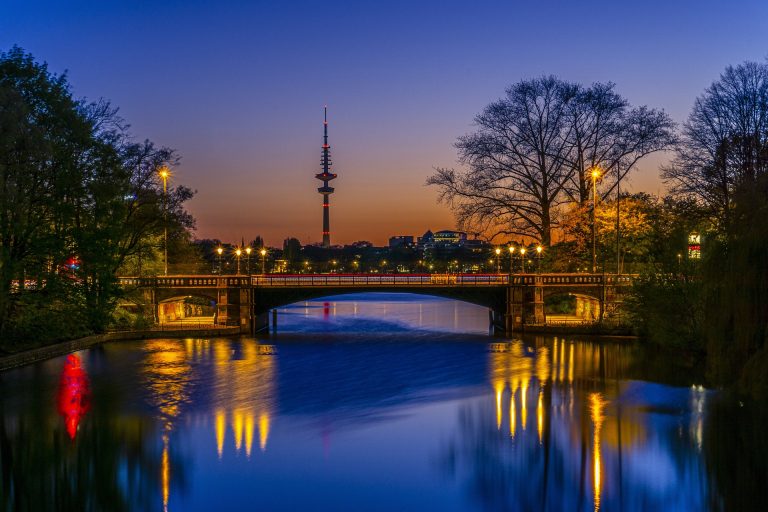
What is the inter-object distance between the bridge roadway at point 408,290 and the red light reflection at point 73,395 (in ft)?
54.3

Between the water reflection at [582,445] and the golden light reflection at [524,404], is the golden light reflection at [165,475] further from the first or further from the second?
the golden light reflection at [524,404]

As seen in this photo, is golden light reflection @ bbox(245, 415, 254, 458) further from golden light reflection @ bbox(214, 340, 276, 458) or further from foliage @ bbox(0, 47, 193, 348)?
foliage @ bbox(0, 47, 193, 348)

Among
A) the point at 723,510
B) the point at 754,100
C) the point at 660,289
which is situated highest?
the point at 754,100

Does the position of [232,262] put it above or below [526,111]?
below

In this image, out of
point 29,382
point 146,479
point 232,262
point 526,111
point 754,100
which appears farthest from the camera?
point 232,262

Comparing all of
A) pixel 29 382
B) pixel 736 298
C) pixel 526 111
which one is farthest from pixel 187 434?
pixel 526 111

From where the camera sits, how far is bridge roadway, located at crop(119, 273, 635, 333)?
60.4 metres

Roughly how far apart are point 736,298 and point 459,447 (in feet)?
36.0

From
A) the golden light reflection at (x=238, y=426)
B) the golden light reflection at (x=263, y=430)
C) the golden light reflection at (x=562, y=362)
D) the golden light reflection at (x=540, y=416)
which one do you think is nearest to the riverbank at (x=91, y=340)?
the golden light reflection at (x=238, y=426)

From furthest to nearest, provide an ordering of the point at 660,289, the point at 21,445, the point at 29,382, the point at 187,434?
1. the point at 660,289
2. the point at 29,382
3. the point at 187,434
4. the point at 21,445

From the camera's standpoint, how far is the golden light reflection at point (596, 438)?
22.1 meters

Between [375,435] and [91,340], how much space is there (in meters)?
30.8

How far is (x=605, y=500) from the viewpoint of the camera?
21000 mm

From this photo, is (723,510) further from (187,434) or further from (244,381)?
(244,381)
